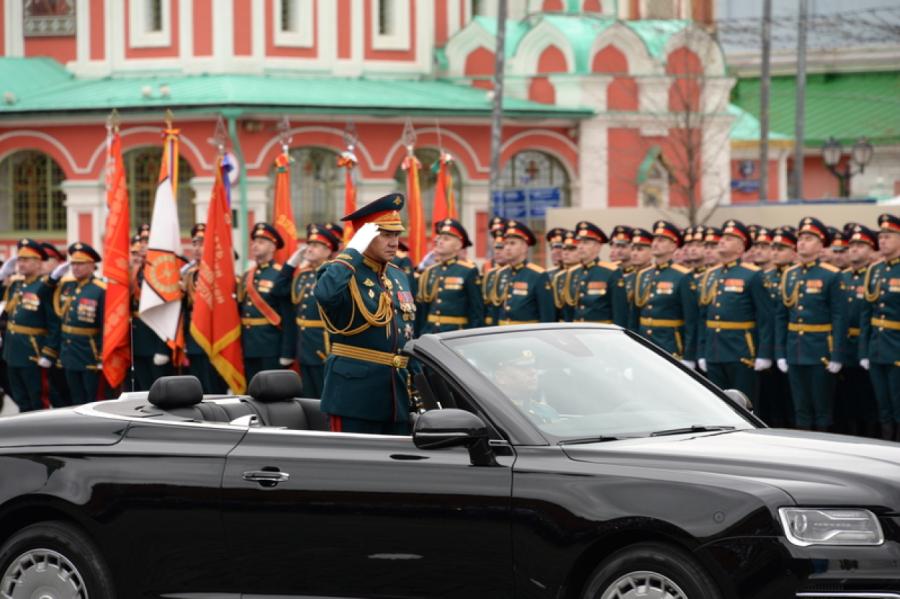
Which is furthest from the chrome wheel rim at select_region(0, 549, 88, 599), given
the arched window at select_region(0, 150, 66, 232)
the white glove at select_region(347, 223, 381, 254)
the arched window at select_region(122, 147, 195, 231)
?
the arched window at select_region(0, 150, 66, 232)

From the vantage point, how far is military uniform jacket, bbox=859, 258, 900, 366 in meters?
17.2

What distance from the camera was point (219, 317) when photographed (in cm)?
2058

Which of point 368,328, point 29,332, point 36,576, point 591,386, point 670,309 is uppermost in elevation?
point 368,328

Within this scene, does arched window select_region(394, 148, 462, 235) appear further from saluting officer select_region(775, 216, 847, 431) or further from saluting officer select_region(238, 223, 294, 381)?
saluting officer select_region(775, 216, 847, 431)

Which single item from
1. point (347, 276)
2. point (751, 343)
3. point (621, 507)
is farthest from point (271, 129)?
point (621, 507)

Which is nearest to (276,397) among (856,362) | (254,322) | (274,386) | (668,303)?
(274,386)

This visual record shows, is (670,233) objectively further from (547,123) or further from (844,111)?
(844,111)

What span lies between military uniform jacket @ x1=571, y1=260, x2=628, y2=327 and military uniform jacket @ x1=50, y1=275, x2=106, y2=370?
4.84 meters

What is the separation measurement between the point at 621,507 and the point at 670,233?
11915 mm

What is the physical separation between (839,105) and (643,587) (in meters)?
61.5

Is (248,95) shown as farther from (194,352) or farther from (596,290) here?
(596,290)

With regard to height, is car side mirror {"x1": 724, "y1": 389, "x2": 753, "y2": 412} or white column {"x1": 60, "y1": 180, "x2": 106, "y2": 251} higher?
white column {"x1": 60, "y1": 180, "x2": 106, "y2": 251}

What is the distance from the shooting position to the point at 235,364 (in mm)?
20547

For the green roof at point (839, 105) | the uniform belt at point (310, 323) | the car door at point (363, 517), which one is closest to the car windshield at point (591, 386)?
the car door at point (363, 517)
